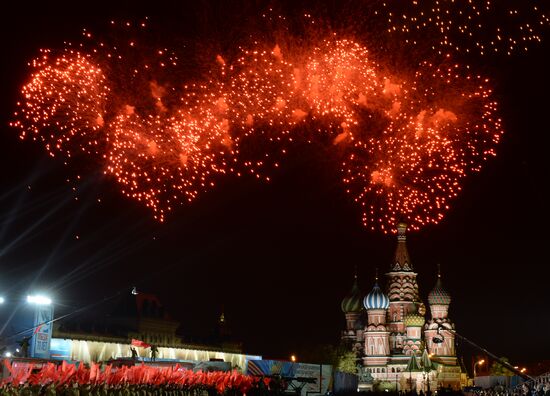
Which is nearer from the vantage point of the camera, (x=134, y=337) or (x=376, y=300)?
(x=134, y=337)

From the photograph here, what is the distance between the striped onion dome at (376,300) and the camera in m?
93.6

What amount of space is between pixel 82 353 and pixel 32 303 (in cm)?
1605

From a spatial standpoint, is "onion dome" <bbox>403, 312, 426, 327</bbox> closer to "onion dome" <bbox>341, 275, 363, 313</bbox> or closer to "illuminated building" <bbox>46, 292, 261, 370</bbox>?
"onion dome" <bbox>341, 275, 363, 313</bbox>

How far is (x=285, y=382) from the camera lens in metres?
35.3

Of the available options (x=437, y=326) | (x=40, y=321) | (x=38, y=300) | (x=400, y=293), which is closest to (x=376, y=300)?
(x=400, y=293)

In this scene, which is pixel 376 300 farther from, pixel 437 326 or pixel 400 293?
pixel 437 326

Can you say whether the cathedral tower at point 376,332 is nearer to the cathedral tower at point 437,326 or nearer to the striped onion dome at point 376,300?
the striped onion dome at point 376,300

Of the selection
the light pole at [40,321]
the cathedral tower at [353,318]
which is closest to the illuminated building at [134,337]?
the light pole at [40,321]

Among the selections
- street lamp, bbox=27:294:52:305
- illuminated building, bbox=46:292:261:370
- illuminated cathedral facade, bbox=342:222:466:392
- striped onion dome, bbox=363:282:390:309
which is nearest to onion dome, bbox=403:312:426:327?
illuminated cathedral facade, bbox=342:222:466:392

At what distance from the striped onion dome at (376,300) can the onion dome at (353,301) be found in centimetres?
763

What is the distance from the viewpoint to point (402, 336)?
307 feet

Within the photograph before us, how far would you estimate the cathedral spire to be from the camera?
315ft

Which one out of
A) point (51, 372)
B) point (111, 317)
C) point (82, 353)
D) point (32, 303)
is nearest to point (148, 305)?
point (111, 317)

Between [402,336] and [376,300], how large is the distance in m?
5.01
